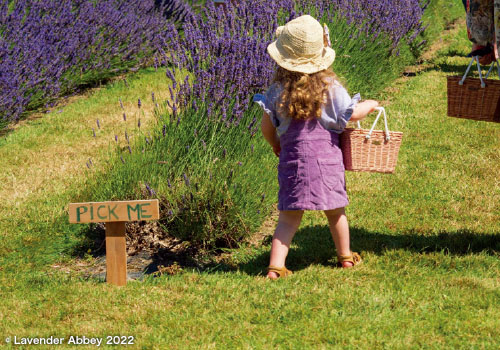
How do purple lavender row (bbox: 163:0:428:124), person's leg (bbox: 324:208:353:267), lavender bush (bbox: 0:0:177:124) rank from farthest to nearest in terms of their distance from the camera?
1. lavender bush (bbox: 0:0:177:124)
2. purple lavender row (bbox: 163:0:428:124)
3. person's leg (bbox: 324:208:353:267)

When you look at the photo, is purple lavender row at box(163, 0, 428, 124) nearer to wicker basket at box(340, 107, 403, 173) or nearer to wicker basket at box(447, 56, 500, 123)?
wicker basket at box(340, 107, 403, 173)

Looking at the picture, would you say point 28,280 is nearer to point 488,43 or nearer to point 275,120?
point 275,120

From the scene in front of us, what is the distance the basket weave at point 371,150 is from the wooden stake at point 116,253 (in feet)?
4.32

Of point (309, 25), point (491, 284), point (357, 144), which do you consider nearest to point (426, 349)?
point (491, 284)

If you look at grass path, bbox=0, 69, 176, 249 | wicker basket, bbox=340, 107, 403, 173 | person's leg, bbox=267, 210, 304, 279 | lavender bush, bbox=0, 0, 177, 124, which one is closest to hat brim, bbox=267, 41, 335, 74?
wicker basket, bbox=340, 107, 403, 173

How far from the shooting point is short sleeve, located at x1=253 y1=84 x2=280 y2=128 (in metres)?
3.63

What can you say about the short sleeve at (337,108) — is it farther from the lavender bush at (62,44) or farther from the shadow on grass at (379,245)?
the lavender bush at (62,44)

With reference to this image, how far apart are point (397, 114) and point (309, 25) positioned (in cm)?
377

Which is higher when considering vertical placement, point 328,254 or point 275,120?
point 275,120

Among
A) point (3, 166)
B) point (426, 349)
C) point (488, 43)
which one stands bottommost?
point (426, 349)

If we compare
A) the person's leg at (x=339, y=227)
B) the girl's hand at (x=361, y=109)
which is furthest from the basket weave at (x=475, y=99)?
the person's leg at (x=339, y=227)

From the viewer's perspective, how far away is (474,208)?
4.74 m

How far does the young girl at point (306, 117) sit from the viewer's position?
11.6 ft

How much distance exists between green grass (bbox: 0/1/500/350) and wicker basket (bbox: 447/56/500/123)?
81 cm
